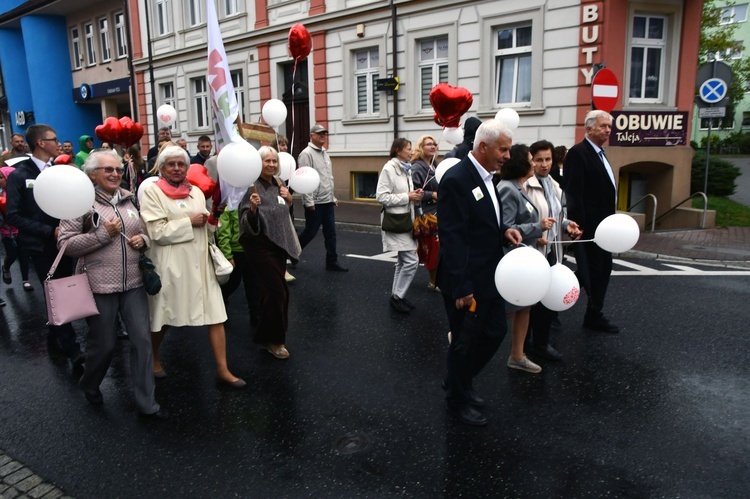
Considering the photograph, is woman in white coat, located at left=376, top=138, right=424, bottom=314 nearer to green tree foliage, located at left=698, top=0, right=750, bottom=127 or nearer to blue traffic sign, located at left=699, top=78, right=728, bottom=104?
blue traffic sign, located at left=699, top=78, right=728, bottom=104

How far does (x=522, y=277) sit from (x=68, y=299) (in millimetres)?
2852

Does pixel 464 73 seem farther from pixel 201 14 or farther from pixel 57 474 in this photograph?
pixel 57 474

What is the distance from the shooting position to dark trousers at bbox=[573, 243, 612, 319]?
550 cm

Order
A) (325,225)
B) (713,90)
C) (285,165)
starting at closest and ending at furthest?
1. (285,165)
2. (325,225)
3. (713,90)

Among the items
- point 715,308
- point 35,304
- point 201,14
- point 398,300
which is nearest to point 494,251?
point 398,300

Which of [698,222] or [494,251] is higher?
[494,251]

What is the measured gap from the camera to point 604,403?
13.7 feet

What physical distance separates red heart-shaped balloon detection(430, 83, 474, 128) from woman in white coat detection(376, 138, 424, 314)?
53 cm

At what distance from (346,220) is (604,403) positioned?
9921 mm

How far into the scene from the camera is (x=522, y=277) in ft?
11.4

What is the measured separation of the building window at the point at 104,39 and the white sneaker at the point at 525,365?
27.9m

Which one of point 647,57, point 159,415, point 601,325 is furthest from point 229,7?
point 159,415

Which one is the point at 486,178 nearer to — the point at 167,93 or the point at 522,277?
the point at 522,277

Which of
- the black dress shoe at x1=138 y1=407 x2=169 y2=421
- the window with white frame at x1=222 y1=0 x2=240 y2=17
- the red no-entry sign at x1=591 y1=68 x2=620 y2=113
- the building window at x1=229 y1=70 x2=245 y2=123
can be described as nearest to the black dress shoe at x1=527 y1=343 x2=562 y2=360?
the black dress shoe at x1=138 y1=407 x2=169 y2=421
